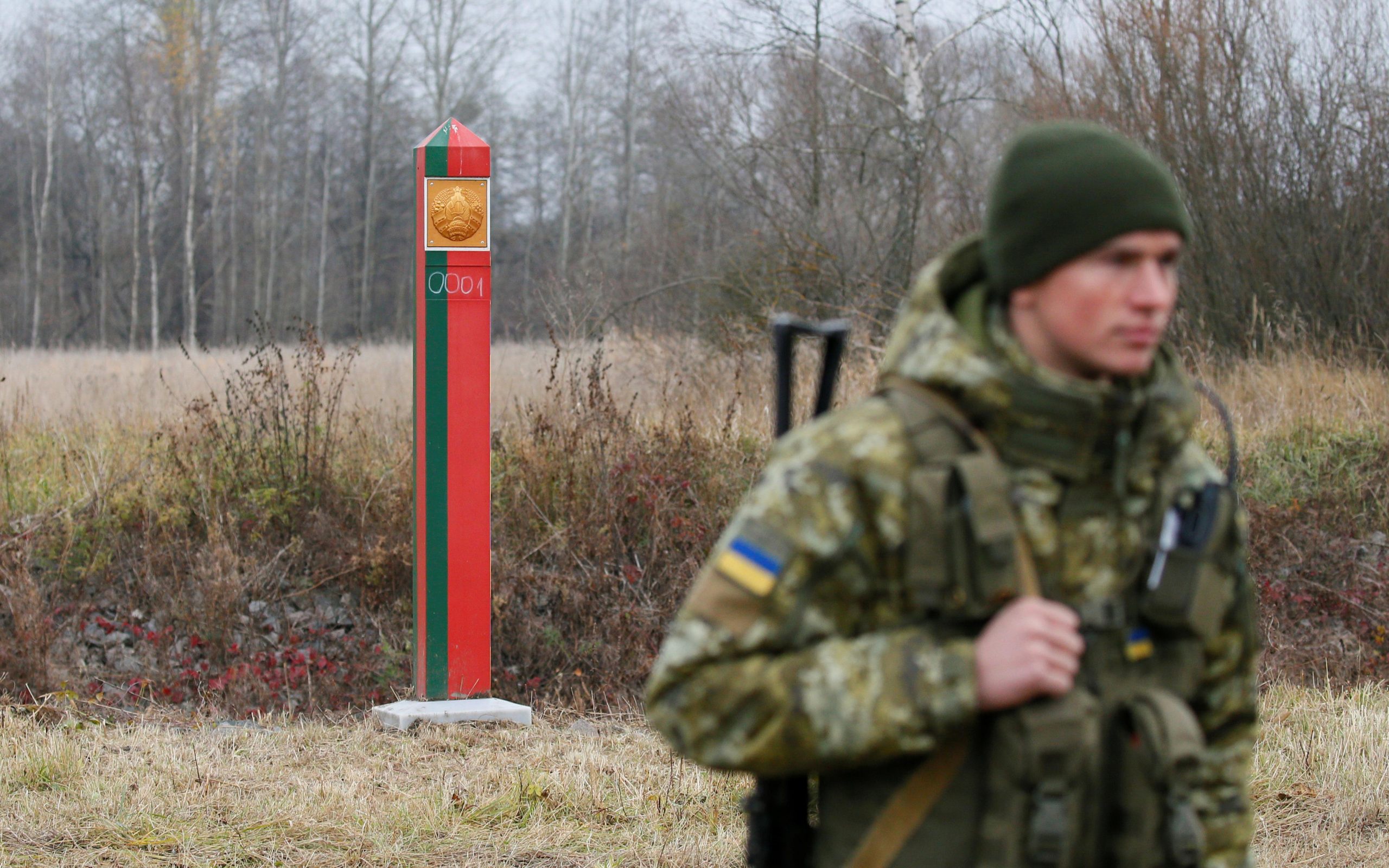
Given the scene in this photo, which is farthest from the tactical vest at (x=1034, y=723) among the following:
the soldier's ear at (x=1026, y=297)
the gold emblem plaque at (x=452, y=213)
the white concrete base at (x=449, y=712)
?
the gold emblem plaque at (x=452, y=213)

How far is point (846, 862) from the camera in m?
1.71

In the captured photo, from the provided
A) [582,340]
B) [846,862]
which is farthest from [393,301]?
[846,862]

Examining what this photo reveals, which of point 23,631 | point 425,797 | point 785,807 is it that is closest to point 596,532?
point 23,631

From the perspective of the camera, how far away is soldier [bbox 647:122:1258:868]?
1610 millimetres

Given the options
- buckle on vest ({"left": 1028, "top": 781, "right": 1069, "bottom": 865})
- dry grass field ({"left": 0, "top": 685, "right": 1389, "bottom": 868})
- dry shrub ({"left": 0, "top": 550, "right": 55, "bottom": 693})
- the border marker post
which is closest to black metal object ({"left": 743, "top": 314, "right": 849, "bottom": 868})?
buckle on vest ({"left": 1028, "top": 781, "right": 1069, "bottom": 865})

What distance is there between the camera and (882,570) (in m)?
1.70

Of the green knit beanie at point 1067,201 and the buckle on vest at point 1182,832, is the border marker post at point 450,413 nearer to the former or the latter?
the green knit beanie at point 1067,201

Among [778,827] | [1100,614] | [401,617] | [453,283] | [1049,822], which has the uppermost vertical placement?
[453,283]

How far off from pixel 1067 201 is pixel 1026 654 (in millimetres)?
551

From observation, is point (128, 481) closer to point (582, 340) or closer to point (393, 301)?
point (582, 340)

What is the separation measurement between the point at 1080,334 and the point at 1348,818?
3.82m

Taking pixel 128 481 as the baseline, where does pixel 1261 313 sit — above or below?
above

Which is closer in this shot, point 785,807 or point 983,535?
point 983,535

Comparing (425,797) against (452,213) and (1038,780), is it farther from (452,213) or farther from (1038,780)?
(1038,780)
